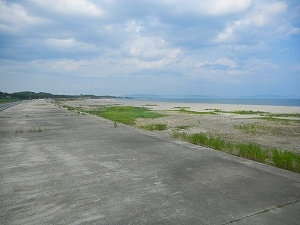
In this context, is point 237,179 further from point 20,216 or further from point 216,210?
point 20,216

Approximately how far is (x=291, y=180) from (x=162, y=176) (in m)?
2.91

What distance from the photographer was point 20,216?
3490mm

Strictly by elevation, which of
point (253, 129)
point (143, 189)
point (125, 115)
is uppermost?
point (143, 189)

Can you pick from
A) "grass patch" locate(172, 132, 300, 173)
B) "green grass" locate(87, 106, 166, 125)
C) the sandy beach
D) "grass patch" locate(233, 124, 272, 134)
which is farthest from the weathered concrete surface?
"green grass" locate(87, 106, 166, 125)

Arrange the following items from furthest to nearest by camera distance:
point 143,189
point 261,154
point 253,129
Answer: point 253,129 → point 261,154 → point 143,189

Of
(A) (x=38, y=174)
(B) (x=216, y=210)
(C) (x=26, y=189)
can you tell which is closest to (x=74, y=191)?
(C) (x=26, y=189)

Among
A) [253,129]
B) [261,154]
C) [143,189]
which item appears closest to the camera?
[143,189]

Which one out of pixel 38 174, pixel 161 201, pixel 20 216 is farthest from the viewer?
pixel 38 174

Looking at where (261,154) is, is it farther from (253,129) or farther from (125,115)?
(125,115)

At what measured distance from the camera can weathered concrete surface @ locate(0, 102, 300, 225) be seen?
351 cm

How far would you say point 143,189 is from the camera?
4.52m

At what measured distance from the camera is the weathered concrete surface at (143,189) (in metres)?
3.51

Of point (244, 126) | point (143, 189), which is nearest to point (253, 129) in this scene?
point (244, 126)

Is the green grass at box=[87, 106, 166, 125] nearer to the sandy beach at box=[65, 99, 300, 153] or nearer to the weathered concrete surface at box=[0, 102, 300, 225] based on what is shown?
the sandy beach at box=[65, 99, 300, 153]
